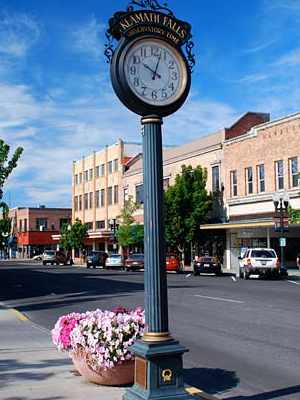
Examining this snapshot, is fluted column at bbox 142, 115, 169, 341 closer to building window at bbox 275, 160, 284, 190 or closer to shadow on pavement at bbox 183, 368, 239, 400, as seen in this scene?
shadow on pavement at bbox 183, 368, 239, 400

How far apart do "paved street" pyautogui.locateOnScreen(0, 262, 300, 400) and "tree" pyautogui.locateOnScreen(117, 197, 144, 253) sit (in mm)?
35260

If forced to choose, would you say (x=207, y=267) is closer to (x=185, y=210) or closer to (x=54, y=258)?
(x=185, y=210)

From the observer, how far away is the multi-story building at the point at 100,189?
71500mm

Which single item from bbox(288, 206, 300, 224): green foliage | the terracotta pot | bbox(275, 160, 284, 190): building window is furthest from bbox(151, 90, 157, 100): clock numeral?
bbox(275, 160, 284, 190): building window

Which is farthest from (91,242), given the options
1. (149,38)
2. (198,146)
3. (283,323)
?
(149,38)

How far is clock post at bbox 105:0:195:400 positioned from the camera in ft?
19.4

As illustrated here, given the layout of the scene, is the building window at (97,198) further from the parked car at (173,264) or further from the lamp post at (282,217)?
the lamp post at (282,217)

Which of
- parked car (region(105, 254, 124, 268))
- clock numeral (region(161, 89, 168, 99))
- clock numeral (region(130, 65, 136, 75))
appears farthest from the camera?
parked car (region(105, 254, 124, 268))

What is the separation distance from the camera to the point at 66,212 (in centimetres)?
11919

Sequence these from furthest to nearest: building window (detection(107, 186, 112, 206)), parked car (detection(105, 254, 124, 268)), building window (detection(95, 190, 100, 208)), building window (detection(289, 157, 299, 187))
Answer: building window (detection(95, 190, 100, 208)), building window (detection(107, 186, 112, 206)), parked car (detection(105, 254, 124, 268)), building window (detection(289, 157, 299, 187))

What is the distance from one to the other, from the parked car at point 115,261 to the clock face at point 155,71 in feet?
156

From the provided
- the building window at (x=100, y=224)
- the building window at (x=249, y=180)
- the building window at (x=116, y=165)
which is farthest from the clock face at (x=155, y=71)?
the building window at (x=100, y=224)

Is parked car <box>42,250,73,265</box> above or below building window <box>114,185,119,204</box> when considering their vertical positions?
below

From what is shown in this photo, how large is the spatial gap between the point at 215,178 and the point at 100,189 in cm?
2969
